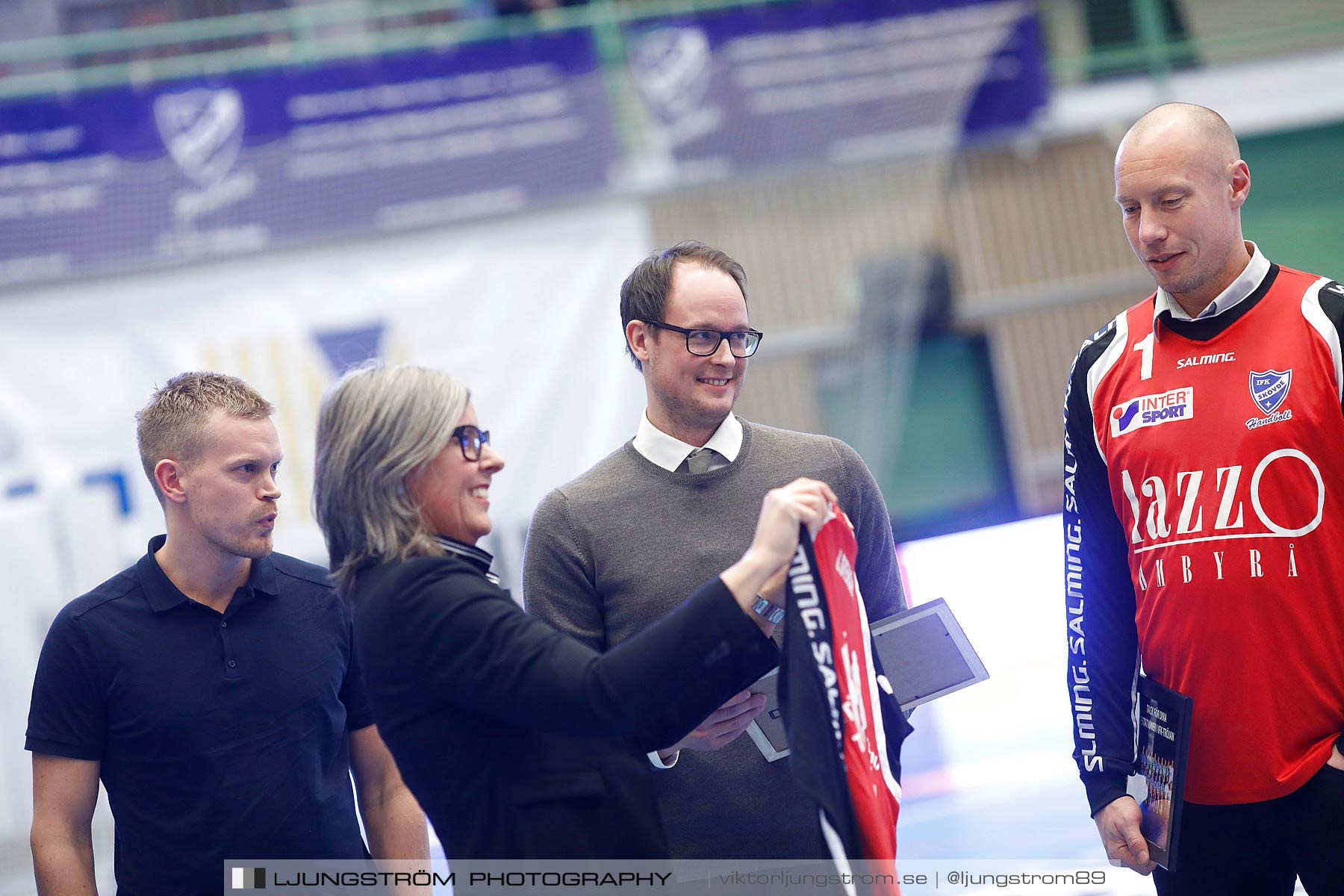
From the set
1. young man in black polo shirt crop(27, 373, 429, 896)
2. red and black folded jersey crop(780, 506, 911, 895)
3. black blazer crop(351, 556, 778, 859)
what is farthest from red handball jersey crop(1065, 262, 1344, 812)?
young man in black polo shirt crop(27, 373, 429, 896)

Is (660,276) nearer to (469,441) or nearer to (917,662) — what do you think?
(469,441)

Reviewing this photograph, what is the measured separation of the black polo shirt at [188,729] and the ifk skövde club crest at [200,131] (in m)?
4.32

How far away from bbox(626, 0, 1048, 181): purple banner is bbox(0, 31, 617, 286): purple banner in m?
0.43

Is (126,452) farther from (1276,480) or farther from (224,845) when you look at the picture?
(1276,480)

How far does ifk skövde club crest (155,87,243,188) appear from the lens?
5.97m

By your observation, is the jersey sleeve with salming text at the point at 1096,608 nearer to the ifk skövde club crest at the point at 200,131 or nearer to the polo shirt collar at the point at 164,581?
the polo shirt collar at the point at 164,581

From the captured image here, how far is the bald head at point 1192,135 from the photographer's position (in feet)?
6.40

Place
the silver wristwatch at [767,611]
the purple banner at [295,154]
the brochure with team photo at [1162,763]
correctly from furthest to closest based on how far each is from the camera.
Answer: the purple banner at [295,154] < the brochure with team photo at [1162,763] < the silver wristwatch at [767,611]

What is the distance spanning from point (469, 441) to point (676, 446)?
0.57 m

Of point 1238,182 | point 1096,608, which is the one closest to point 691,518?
point 1096,608

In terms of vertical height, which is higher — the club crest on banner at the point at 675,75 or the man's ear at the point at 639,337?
the club crest on banner at the point at 675,75

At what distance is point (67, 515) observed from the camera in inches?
218

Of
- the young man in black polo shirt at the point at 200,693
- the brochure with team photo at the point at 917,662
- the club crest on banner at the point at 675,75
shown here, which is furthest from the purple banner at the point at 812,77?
the brochure with team photo at the point at 917,662

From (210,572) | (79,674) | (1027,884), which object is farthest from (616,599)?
(1027,884)
